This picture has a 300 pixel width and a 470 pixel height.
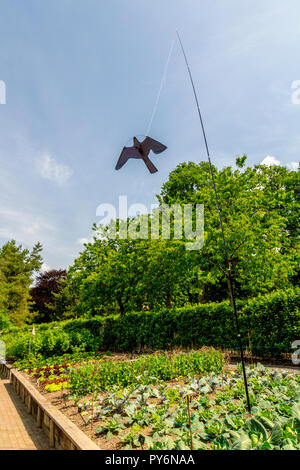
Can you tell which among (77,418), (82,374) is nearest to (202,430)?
(77,418)

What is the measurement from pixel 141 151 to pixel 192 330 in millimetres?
10282

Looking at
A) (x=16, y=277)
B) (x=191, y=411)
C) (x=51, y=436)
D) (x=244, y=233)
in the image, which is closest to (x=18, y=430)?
(x=51, y=436)

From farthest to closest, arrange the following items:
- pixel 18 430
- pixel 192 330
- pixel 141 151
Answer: pixel 192 330 < pixel 18 430 < pixel 141 151

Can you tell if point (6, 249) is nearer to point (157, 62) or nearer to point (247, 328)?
point (247, 328)

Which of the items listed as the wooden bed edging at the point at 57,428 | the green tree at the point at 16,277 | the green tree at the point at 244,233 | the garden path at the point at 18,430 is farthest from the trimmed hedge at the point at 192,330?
the green tree at the point at 16,277

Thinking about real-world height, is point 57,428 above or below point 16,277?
below

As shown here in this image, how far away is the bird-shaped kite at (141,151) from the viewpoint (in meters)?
4.11

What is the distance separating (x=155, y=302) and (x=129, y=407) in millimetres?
11472

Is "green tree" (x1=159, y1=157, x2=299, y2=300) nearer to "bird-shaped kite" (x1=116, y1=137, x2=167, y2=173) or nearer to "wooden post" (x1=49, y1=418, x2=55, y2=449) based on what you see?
"bird-shaped kite" (x1=116, y1=137, x2=167, y2=173)

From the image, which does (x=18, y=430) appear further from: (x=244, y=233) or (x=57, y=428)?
(x=244, y=233)

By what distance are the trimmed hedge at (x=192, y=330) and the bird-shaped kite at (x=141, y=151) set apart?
7.47 meters

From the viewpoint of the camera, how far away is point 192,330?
12617 mm

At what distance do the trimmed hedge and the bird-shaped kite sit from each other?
24.5 feet

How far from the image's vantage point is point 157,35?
4367 mm
